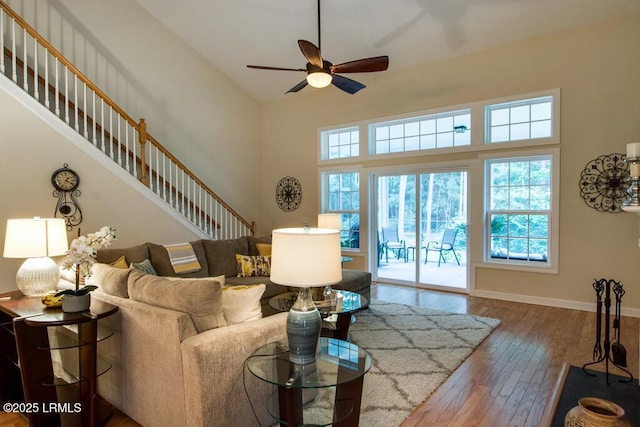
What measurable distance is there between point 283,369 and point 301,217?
18.8 feet

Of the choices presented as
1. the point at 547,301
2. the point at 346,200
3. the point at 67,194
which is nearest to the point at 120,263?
the point at 67,194

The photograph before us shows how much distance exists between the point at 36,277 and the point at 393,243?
508 centimetres

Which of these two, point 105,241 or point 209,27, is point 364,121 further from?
point 105,241

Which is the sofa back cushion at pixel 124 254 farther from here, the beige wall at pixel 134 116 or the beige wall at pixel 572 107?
the beige wall at pixel 572 107

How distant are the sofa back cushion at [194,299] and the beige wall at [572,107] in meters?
4.54

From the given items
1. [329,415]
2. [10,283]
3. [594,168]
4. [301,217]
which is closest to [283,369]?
[329,415]

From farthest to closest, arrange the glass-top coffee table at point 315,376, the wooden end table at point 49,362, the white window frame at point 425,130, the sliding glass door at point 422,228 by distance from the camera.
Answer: the sliding glass door at point 422,228 < the white window frame at point 425,130 < the wooden end table at point 49,362 < the glass-top coffee table at point 315,376

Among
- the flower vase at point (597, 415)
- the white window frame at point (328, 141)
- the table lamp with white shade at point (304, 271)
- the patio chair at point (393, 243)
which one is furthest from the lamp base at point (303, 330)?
the white window frame at point (328, 141)

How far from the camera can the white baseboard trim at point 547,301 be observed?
455cm

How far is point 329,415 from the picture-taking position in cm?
234

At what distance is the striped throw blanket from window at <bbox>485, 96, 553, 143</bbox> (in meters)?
4.42

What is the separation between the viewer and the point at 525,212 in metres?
5.23

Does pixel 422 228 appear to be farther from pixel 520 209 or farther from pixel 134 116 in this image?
pixel 134 116

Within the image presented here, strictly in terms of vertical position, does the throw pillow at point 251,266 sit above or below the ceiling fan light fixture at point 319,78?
below
